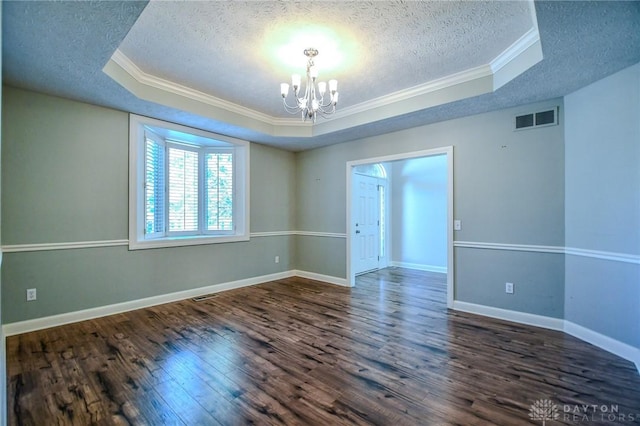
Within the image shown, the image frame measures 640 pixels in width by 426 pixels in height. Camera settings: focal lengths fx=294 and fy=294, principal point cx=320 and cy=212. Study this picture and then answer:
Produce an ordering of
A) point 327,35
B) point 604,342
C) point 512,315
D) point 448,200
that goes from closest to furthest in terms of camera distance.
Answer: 1. point 327,35
2. point 604,342
3. point 512,315
4. point 448,200

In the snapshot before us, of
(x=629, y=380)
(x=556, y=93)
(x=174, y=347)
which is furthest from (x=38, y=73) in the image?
(x=629, y=380)

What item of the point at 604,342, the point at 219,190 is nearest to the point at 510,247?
the point at 604,342

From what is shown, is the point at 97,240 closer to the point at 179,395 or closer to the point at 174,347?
the point at 174,347

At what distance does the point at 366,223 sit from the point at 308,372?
403 centimetres

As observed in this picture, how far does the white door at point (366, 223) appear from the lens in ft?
18.5

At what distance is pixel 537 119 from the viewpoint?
332cm

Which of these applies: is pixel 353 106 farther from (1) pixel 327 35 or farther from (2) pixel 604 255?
(2) pixel 604 255

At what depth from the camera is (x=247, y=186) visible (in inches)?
201

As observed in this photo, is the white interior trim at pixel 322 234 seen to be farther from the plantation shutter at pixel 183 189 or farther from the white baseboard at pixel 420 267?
the white baseboard at pixel 420 267

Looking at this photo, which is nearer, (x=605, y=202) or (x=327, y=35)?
(x=327, y=35)

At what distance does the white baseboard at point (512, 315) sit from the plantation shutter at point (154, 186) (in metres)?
4.27

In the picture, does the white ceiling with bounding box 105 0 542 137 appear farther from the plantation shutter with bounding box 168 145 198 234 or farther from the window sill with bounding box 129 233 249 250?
the window sill with bounding box 129 233 249 250

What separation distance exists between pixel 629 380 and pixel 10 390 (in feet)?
14.9

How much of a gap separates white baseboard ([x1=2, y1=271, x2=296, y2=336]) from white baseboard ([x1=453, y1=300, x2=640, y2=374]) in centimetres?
349
